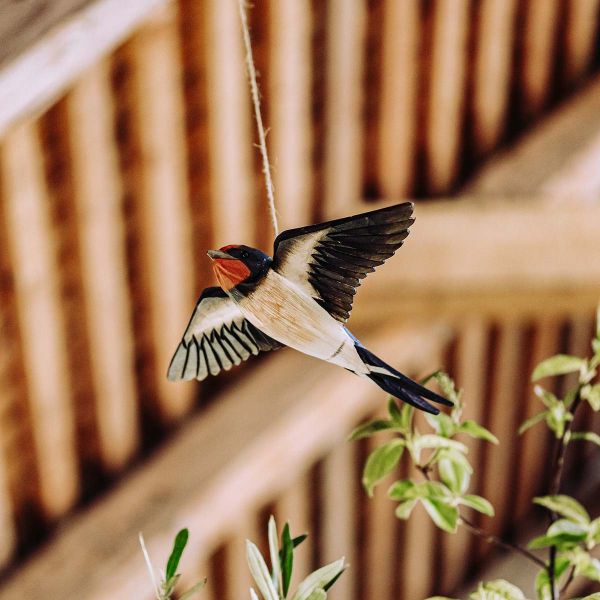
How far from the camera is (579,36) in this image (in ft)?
6.07

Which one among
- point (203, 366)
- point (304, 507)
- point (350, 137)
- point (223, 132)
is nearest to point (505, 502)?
point (304, 507)

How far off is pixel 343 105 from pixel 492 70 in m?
0.41

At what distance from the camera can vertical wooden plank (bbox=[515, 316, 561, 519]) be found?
2279 mm

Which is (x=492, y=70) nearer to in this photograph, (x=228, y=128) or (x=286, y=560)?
(x=228, y=128)

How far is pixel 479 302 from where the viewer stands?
1.38 meters

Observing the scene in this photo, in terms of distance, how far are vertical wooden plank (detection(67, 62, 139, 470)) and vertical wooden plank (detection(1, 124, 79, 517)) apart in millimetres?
54

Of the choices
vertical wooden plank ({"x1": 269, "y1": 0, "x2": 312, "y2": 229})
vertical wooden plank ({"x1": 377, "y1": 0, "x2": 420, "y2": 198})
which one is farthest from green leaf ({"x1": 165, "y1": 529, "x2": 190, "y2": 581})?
vertical wooden plank ({"x1": 377, "y1": 0, "x2": 420, "y2": 198})

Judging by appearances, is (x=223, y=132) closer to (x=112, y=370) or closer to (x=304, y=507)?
(x=112, y=370)

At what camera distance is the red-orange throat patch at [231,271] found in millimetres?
427

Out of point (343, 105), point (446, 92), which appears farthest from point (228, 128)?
point (446, 92)

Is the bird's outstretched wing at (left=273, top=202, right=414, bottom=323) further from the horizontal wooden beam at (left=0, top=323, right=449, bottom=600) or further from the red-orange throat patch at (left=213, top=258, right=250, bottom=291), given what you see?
the horizontal wooden beam at (left=0, top=323, right=449, bottom=600)

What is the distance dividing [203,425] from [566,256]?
733 mm

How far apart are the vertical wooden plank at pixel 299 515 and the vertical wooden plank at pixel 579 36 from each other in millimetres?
1146

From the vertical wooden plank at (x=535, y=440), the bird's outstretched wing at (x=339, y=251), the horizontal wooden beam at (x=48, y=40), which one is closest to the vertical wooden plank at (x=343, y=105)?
the horizontal wooden beam at (x=48, y=40)
